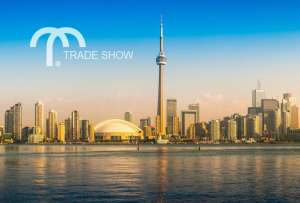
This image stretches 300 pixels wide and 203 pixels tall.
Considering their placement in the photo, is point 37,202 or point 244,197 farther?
point 244,197

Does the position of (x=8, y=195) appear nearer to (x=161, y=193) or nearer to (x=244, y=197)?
(x=161, y=193)

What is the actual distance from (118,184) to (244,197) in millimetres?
17003

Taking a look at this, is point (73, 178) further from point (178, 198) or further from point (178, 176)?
point (178, 198)

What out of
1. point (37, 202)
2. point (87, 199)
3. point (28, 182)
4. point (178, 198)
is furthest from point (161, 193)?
point (28, 182)

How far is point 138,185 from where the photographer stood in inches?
2371

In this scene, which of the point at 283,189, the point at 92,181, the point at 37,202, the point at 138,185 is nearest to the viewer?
the point at 37,202

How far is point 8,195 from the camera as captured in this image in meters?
51.5

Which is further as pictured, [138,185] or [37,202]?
[138,185]

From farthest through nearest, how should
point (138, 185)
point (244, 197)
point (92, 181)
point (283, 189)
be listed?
1. point (92, 181)
2. point (138, 185)
3. point (283, 189)
4. point (244, 197)

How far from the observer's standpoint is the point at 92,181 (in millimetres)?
64438

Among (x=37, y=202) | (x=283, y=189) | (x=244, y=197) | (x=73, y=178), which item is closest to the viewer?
(x=37, y=202)

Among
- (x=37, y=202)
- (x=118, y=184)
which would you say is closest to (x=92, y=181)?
(x=118, y=184)

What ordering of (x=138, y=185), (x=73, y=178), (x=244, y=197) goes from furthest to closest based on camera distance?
(x=73, y=178) < (x=138, y=185) < (x=244, y=197)

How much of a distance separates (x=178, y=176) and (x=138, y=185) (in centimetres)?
1389
